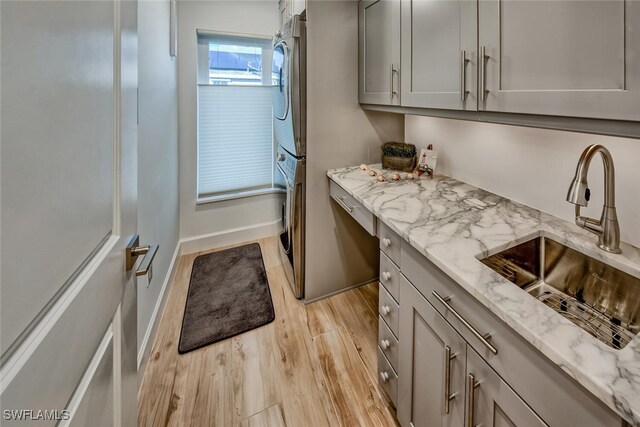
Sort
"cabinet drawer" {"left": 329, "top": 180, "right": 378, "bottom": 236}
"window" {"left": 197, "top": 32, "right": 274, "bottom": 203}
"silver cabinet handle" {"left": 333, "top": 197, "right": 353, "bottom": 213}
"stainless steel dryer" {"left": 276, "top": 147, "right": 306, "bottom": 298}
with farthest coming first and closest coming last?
"window" {"left": 197, "top": 32, "right": 274, "bottom": 203} < "stainless steel dryer" {"left": 276, "top": 147, "right": 306, "bottom": 298} < "silver cabinet handle" {"left": 333, "top": 197, "right": 353, "bottom": 213} < "cabinet drawer" {"left": 329, "top": 180, "right": 378, "bottom": 236}

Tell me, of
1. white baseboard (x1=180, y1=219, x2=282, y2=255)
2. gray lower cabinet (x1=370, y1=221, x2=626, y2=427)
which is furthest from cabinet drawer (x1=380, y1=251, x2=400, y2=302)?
white baseboard (x1=180, y1=219, x2=282, y2=255)

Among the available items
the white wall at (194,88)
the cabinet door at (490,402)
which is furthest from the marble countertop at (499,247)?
the white wall at (194,88)

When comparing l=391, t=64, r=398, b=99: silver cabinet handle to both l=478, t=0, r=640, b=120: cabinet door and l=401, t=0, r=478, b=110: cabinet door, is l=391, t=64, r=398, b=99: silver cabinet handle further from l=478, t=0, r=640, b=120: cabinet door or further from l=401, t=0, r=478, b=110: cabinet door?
l=478, t=0, r=640, b=120: cabinet door

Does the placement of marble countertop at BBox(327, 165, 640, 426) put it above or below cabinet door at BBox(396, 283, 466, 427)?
above

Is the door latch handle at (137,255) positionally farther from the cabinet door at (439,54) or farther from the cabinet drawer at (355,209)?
the cabinet door at (439,54)

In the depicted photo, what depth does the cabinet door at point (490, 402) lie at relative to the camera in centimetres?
67

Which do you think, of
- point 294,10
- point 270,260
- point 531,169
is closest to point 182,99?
point 294,10

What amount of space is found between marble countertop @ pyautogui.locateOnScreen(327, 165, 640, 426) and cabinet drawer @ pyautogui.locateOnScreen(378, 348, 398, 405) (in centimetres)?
64

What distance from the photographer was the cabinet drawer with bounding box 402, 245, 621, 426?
55cm

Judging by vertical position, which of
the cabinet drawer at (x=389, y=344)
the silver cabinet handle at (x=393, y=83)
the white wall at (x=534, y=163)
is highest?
the silver cabinet handle at (x=393, y=83)

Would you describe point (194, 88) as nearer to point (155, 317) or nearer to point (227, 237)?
point (227, 237)

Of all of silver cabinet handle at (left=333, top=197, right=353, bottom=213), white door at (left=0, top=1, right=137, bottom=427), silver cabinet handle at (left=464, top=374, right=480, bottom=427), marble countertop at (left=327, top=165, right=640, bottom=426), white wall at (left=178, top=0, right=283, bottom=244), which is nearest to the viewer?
white door at (left=0, top=1, right=137, bottom=427)

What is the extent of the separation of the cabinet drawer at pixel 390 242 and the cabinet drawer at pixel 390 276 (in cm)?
3

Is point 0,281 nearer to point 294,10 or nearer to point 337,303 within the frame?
point 337,303
